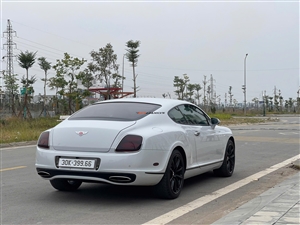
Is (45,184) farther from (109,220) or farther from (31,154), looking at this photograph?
(31,154)

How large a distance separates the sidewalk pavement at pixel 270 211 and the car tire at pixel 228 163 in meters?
1.97

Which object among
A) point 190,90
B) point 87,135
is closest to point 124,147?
point 87,135

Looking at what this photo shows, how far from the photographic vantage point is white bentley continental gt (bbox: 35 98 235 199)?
20.1 feet

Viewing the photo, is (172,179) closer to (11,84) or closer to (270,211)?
(270,211)

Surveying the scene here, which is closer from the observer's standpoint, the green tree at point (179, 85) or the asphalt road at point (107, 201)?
the asphalt road at point (107, 201)

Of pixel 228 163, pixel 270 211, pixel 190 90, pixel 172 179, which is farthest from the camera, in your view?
pixel 190 90

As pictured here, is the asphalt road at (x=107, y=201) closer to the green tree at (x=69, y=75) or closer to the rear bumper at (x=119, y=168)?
the rear bumper at (x=119, y=168)

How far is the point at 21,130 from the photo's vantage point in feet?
66.5

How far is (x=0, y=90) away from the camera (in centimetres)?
3503

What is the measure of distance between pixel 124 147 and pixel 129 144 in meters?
0.08

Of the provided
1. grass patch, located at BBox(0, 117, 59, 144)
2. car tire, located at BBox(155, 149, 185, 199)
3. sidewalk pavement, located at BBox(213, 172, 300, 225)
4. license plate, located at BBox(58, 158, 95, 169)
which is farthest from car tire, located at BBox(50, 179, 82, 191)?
grass patch, located at BBox(0, 117, 59, 144)

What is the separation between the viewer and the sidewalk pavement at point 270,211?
16.6ft

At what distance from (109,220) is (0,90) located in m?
31.4

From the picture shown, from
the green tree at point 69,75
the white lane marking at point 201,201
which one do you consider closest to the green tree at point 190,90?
the green tree at point 69,75
